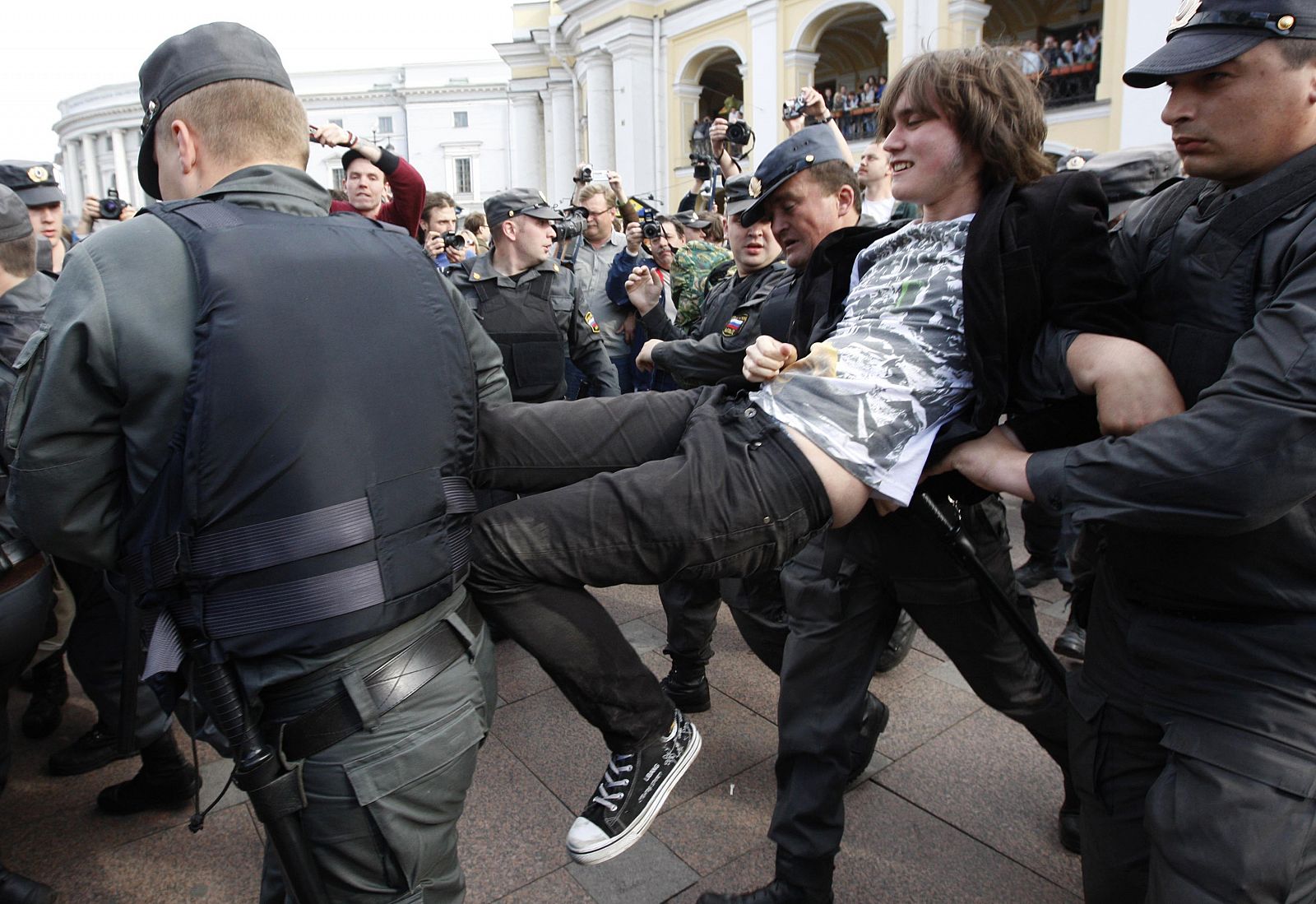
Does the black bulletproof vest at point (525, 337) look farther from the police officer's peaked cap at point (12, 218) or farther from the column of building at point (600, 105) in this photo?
the column of building at point (600, 105)

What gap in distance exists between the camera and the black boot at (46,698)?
367 centimetres

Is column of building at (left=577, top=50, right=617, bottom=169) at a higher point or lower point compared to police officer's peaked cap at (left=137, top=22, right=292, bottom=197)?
higher

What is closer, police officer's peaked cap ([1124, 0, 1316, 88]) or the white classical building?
police officer's peaked cap ([1124, 0, 1316, 88])

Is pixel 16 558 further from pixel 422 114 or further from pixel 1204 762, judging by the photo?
pixel 422 114

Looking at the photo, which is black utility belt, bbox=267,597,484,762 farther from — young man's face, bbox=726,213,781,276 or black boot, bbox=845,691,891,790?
young man's face, bbox=726,213,781,276

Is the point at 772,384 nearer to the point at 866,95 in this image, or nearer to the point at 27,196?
the point at 27,196

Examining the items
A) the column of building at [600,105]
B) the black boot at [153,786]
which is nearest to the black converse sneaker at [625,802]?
the black boot at [153,786]

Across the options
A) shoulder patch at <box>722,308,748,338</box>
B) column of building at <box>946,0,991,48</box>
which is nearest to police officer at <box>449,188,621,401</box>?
shoulder patch at <box>722,308,748,338</box>

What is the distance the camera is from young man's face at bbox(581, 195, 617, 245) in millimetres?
6777

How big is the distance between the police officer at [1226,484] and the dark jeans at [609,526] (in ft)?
1.86

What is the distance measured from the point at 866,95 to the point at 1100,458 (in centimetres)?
2544

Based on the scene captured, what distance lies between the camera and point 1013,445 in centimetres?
196

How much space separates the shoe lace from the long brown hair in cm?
163

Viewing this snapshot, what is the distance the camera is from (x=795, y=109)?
4.95 meters
